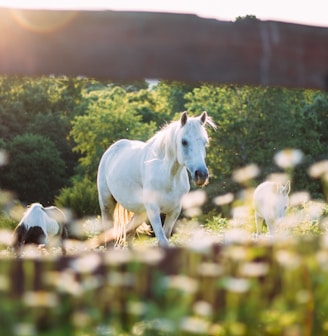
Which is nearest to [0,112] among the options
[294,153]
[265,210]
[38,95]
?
[38,95]

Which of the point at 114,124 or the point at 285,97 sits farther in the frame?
the point at 114,124

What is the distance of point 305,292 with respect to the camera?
7.74 feet

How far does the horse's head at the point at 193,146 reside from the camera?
9.08m

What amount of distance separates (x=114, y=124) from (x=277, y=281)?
163ft

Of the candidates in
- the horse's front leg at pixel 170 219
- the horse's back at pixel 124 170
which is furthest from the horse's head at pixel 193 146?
the horse's back at pixel 124 170

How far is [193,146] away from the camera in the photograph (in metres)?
9.30

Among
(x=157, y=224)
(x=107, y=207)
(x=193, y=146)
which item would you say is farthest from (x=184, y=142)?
(x=107, y=207)

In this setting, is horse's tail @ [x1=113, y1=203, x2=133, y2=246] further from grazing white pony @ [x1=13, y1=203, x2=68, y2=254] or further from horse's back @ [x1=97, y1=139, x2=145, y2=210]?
grazing white pony @ [x1=13, y1=203, x2=68, y2=254]

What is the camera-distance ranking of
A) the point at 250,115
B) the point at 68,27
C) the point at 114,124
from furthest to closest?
the point at 114,124 < the point at 250,115 < the point at 68,27

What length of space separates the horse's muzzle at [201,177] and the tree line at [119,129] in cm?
2562

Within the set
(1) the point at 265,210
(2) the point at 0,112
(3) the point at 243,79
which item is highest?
(2) the point at 0,112

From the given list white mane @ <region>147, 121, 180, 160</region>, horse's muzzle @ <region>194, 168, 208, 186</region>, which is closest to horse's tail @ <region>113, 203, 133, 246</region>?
white mane @ <region>147, 121, 180, 160</region>

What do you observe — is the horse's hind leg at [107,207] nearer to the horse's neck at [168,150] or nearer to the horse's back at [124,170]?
the horse's back at [124,170]

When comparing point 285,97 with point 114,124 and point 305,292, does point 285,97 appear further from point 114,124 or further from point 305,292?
point 305,292
